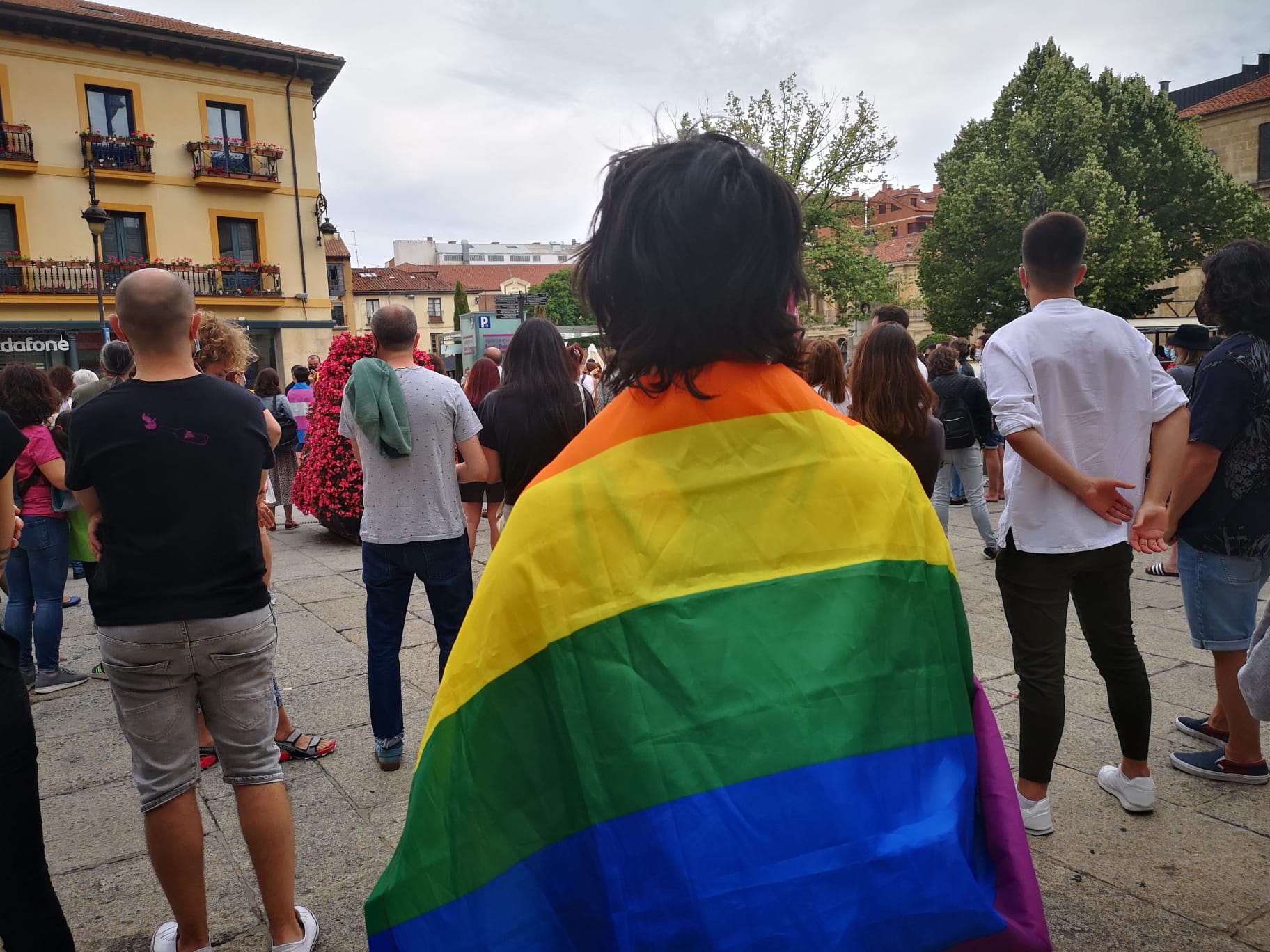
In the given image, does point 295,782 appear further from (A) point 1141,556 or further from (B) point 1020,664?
(A) point 1141,556

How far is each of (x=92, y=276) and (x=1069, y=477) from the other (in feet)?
92.0

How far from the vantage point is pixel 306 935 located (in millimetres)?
2600

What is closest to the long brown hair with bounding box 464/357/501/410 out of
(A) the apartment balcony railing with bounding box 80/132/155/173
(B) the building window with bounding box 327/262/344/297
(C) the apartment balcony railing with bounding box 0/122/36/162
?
(A) the apartment balcony railing with bounding box 80/132/155/173

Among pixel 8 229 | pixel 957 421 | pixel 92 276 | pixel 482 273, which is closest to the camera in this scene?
pixel 957 421

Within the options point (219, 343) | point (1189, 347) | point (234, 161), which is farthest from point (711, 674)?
point (234, 161)

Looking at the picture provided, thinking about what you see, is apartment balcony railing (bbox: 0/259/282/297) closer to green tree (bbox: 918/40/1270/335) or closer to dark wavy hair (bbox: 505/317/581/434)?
dark wavy hair (bbox: 505/317/581/434)

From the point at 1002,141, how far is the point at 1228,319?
3427 cm

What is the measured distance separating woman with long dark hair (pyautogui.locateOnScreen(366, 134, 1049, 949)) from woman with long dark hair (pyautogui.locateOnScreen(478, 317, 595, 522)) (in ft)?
9.35

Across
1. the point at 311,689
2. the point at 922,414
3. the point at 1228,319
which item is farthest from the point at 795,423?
the point at 311,689

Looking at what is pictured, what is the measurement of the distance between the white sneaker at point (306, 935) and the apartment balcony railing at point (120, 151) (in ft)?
90.1

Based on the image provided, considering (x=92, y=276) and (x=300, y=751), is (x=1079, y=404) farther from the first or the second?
(x=92, y=276)

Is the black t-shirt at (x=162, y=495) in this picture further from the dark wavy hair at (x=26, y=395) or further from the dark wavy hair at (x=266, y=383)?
the dark wavy hair at (x=266, y=383)

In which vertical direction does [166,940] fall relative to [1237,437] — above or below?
Answer: below

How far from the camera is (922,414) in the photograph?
15.8ft
